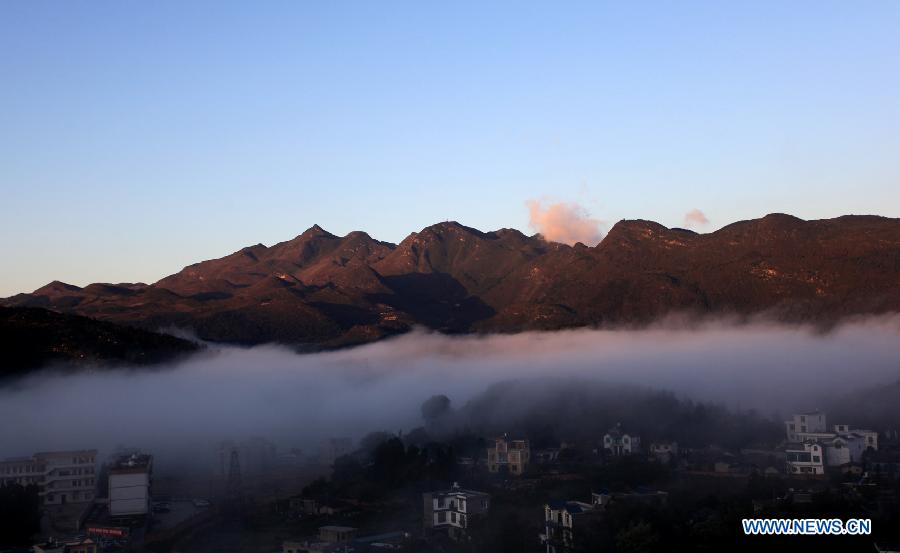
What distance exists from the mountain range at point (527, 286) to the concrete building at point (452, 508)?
4005 cm

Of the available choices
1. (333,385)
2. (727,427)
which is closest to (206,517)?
(727,427)

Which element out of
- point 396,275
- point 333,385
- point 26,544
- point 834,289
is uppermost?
point 396,275

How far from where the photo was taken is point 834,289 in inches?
2625

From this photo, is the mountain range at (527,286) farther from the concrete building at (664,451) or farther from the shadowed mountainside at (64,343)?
the shadowed mountainside at (64,343)

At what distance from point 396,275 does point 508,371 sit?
72114mm

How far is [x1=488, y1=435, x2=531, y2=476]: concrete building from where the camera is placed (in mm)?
35719

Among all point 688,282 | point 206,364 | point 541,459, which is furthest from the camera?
point 688,282

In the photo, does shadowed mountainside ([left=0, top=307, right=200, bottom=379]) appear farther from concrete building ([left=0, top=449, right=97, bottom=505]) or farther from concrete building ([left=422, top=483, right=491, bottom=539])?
concrete building ([left=422, top=483, right=491, bottom=539])

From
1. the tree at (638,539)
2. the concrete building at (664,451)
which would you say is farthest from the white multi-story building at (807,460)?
the tree at (638,539)

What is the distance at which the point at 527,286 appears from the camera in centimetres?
10769

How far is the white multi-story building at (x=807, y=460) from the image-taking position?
32.2 m

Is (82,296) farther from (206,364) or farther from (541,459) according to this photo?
(541,459)

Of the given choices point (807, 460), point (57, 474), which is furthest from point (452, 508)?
point (57, 474)

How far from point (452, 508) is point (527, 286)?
261ft
